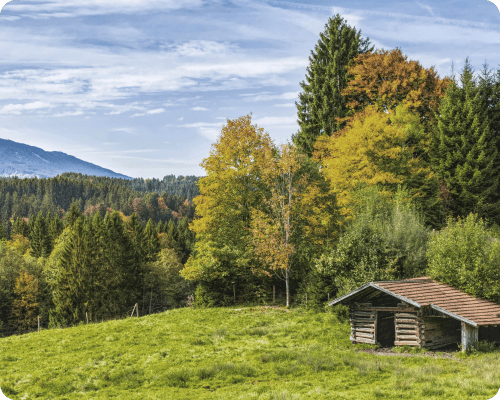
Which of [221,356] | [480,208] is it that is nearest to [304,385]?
[221,356]

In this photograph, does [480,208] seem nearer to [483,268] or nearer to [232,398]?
[483,268]

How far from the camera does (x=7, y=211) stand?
180 metres

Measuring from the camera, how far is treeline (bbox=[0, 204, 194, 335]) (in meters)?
57.8

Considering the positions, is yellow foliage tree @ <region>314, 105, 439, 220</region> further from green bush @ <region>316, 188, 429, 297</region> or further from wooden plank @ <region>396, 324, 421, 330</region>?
wooden plank @ <region>396, 324, 421, 330</region>

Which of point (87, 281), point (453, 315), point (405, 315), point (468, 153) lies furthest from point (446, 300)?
point (87, 281)

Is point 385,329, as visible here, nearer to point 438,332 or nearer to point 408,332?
point 408,332

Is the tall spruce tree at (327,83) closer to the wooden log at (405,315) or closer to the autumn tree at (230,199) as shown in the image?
the autumn tree at (230,199)

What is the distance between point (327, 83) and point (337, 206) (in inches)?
937

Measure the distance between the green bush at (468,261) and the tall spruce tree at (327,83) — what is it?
30.4 meters

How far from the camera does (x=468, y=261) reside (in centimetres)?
2305

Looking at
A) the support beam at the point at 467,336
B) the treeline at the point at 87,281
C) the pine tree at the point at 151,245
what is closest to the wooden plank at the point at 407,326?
the support beam at the point at 467,336

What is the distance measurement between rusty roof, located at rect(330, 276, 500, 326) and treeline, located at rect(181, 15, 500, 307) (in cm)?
101

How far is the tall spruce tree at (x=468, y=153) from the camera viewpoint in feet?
133

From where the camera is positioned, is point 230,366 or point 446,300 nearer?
point 230,366
